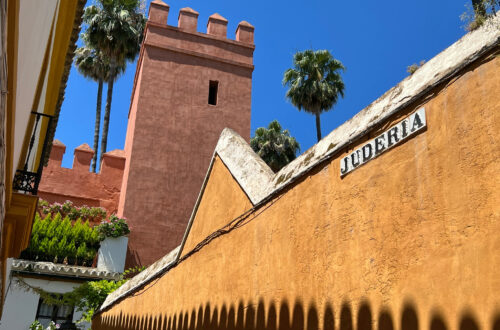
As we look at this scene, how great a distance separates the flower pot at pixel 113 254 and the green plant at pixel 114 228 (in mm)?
156

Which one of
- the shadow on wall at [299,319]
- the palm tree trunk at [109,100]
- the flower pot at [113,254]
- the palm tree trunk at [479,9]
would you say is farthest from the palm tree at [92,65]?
the palm tree trunk at [479,9]

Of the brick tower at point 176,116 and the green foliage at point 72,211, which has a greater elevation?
the brick tower at point 176,116

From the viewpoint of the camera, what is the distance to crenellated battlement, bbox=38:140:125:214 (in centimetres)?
1716

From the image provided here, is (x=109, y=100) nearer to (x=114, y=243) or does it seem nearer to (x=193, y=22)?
(x=193, y=22)

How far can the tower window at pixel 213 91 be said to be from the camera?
18922mm

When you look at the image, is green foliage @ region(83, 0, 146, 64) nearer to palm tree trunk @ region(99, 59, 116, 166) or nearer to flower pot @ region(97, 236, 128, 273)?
palm tree trunk @ region(99, 59, 116, 166)

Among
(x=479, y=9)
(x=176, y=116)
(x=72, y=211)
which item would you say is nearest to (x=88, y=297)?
(x=72, y=211)

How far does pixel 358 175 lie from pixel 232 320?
7.47 feet

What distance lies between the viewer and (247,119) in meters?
18.7

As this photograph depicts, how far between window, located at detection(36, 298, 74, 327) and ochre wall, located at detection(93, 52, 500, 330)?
11.1 metres

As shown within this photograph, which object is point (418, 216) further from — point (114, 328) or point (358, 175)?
point (114, 328)

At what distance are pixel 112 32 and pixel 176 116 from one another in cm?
846

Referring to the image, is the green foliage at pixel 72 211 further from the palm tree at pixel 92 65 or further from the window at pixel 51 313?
the palm tree at pixel 92 65

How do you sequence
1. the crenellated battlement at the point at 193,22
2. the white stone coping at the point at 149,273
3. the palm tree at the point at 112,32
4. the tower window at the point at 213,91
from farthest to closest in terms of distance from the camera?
the palm tree at the point at 112,32 → the crenellated battlement at the point at 193,22 → the tower window at the point at 213,91 → the white stone coping at the point at 149,273
